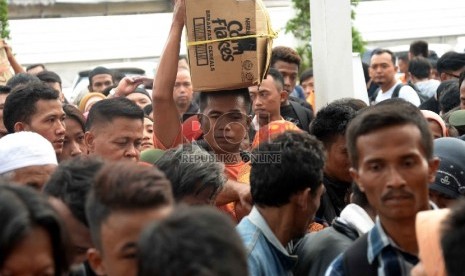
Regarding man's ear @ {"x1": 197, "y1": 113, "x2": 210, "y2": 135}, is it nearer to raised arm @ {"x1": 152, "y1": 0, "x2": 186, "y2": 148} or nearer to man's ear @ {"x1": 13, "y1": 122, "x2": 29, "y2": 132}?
raised arm @ {"x1": 152, "y1": 0, "x2": 186, "y2": 148}

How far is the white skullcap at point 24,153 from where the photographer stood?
462cm

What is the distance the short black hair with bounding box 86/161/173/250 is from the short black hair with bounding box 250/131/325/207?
0.97m

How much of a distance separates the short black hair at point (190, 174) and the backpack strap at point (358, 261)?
0.92 metres

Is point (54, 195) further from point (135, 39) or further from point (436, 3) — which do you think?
point (436, 3)

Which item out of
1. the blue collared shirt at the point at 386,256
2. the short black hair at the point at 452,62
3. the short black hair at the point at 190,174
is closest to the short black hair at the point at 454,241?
the blue collared shirt at the point at 386,256

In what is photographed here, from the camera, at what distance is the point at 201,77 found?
221 inches

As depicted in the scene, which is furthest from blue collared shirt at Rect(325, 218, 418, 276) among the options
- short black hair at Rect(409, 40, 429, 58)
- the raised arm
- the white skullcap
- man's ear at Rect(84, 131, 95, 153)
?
short black hair at Rect(409, 40, 429, 58)

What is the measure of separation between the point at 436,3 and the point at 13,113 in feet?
58.6

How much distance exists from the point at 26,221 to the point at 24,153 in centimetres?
164

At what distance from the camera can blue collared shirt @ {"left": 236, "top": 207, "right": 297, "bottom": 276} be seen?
13.4 ft

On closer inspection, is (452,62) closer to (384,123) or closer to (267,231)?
(267,231)

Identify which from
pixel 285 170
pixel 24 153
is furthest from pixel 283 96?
pixel 285 170

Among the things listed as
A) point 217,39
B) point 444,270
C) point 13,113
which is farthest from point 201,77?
Result: point 444,270

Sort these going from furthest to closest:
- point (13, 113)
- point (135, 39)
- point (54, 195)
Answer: point (135, 39), point (13, 113), point (54, 195)
